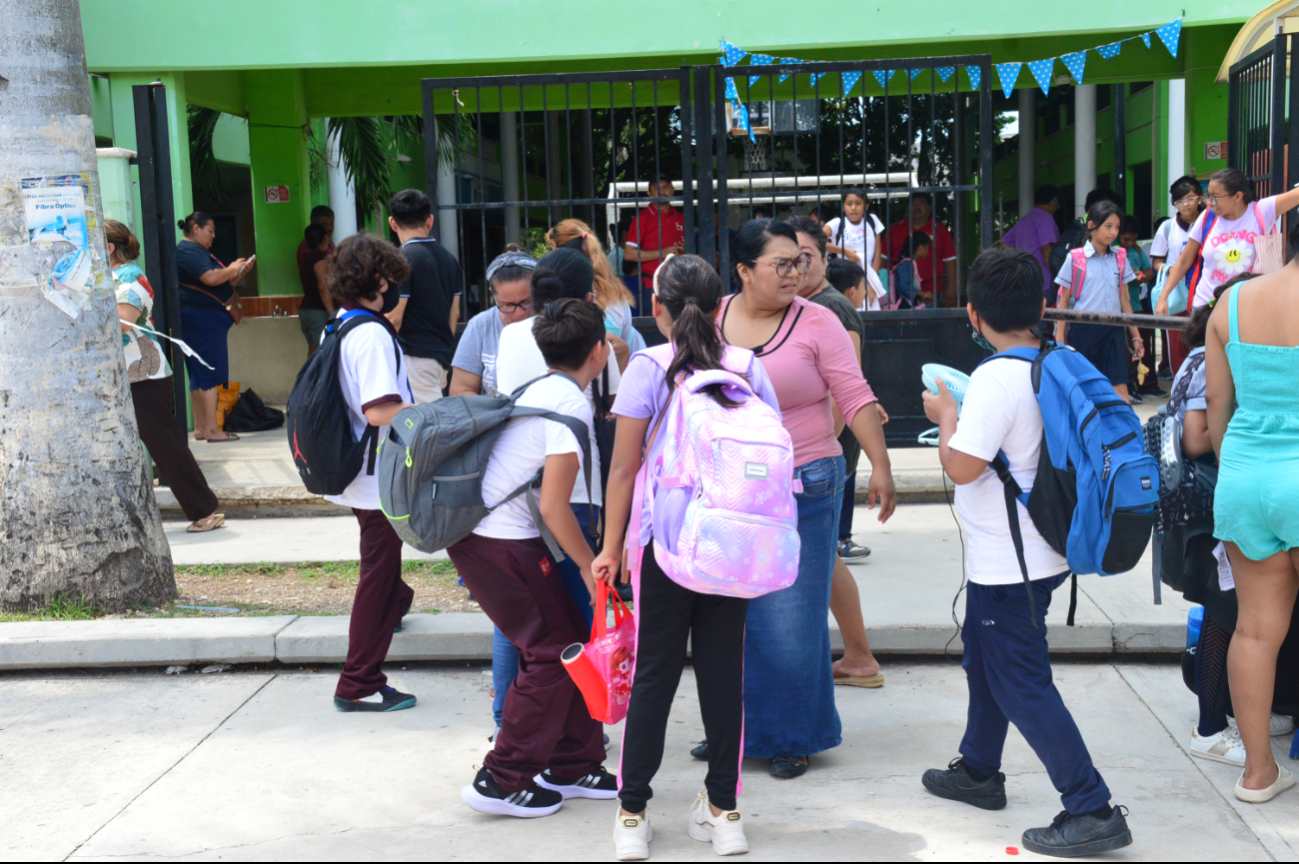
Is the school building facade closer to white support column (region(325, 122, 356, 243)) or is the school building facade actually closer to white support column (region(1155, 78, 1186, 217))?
white support column (region(325, 122, 356, 243))

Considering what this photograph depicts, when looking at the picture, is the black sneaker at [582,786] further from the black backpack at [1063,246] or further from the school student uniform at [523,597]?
the black backpack at [1063,246]

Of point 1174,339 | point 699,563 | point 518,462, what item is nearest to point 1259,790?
point 699,563

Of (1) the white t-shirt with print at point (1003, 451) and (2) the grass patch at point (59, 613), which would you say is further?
(2) the grass patch at point (59, 613)

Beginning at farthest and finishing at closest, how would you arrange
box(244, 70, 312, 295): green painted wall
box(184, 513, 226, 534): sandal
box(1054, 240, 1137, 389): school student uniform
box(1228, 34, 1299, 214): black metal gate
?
box(244, 70, 312, 295): green painted wall < box(1054, 240, 1137, 389): school student uniform < box(1228, 34, 1299, 214): black metal gate < box(184, 513, 226, 534): sandal

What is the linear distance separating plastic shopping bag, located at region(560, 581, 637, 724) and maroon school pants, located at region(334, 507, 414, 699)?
1232 millimetres

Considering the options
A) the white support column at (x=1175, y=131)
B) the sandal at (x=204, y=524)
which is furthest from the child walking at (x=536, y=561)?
the white support column at (x=1175, y=131)

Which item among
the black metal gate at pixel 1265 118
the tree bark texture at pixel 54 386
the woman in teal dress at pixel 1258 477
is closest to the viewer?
the woman in teal dress at pixel 1258 477

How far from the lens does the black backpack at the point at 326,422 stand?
4.14 metres

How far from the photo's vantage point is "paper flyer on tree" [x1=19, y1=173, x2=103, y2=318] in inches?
210

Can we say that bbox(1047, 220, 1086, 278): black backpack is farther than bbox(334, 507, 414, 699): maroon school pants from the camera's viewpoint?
Yes

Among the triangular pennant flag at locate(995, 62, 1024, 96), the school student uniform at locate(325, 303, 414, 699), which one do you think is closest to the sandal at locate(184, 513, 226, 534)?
the school student uniform at locate(325, 303, 414, 699)

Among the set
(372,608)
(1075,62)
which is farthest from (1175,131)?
(372,608)

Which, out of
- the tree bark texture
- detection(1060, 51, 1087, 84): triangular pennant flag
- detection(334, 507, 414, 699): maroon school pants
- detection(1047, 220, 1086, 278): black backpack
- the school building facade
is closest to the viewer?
detection(334, 507, 414, 699): maroon school pants

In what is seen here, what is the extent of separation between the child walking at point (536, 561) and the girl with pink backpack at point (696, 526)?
0.15m
